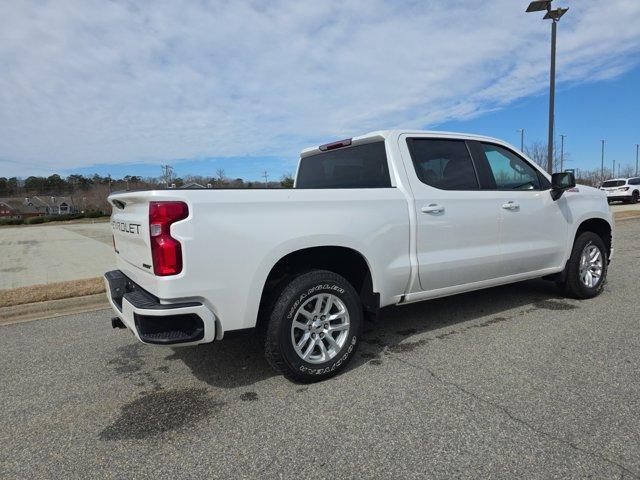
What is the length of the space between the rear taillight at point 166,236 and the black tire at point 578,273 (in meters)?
4.42

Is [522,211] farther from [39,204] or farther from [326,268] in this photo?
[39,204]

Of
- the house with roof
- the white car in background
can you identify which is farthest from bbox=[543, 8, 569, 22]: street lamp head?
the house with roof

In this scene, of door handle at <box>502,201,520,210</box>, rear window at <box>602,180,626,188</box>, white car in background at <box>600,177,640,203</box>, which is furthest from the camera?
rear window at <box>602,180,626,188</box>

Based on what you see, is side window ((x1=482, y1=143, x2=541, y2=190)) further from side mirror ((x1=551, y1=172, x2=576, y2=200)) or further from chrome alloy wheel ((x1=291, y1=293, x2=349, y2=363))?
chrome alloy wheel ((x1=291, y1=293, x2=349, y2=363))

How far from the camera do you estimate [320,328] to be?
3348 mm

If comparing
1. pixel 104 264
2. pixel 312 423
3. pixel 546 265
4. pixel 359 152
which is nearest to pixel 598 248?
pixel 546 265

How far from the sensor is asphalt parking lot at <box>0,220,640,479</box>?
7.82 feet

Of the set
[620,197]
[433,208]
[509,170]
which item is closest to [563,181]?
[509,170]

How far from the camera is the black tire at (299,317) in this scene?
312cm

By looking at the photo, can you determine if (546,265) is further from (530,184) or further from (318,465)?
(318,465)

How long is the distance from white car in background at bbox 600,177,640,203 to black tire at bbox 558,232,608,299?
86.4ft

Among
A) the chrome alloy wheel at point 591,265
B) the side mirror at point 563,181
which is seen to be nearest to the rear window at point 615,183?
the chrome alloy wheel at point 591,265

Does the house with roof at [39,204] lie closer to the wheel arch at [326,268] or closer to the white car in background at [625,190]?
the white car in background at [625,190]

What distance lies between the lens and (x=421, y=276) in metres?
3.87
